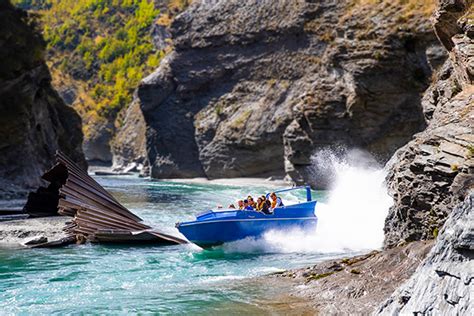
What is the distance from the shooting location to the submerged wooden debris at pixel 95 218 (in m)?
25.5

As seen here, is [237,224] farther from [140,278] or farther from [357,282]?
[357,282]

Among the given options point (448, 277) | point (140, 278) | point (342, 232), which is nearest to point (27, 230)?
point (140, 278)

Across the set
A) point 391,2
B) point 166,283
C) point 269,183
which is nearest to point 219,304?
point 166,283

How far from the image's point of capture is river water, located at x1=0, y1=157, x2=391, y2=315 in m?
14.6

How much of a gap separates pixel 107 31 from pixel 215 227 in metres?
A: 166

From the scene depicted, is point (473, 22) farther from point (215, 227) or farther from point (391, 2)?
point (391, 2)

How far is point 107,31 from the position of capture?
178875 mm

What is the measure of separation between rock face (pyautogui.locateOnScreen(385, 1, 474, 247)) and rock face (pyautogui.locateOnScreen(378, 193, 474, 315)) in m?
3.63

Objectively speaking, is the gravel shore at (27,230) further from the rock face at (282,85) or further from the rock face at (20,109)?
the rock face at (282,85)

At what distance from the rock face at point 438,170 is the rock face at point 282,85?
3026 centimetres

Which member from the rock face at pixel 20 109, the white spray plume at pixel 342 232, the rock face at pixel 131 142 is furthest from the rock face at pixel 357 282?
the rock face at pixel 131 142

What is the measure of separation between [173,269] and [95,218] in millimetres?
7914

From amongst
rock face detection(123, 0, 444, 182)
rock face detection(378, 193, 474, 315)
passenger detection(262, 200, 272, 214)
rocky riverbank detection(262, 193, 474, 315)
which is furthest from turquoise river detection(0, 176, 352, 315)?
rock face detection(123, 0, 444, 182)

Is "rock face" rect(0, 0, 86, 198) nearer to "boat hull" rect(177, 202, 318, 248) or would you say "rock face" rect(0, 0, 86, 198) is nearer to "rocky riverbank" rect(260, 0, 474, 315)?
"boat hull" rect(177, 202, 318, 248)
